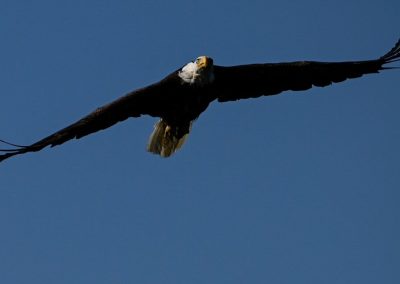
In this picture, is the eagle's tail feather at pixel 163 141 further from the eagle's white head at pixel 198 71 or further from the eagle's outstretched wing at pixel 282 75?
the eagle's white head at pixel 198 71

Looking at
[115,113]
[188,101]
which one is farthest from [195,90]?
[115,113]

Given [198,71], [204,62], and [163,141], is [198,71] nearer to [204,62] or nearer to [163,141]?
[204,62]

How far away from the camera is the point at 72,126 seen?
13.9 metres

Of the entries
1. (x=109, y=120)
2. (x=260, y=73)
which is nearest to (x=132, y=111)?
(x=109, y=120)

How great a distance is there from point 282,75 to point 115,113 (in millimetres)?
1832

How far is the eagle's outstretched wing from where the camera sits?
47.4 ft

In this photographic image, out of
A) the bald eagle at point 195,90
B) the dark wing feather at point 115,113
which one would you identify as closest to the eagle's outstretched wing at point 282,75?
the bald eagle at point 195,90

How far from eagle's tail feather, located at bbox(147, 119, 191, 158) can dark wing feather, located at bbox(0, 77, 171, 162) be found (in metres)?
0.62

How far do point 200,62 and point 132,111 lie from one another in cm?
86

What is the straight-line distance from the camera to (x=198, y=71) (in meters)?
14.0

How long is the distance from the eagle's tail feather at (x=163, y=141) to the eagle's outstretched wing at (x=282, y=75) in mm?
692

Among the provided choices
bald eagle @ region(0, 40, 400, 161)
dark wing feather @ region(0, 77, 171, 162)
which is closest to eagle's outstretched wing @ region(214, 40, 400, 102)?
bald eagle @ region(0, 40, 400, 161)

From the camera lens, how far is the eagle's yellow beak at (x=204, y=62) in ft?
46.0

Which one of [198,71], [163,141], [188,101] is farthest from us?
[163,141]
